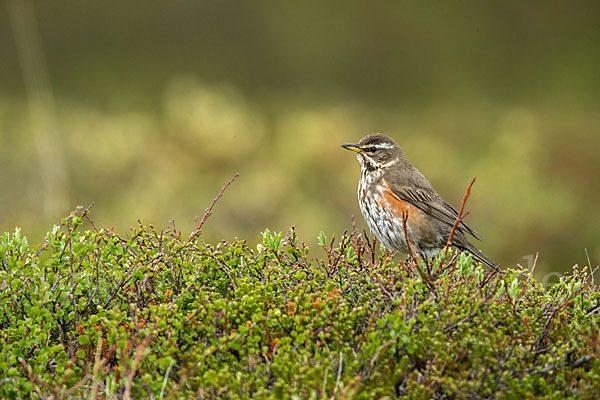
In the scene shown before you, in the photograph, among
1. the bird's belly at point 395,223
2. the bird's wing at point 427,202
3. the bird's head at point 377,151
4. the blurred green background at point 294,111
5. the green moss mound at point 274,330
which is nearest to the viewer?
the green moss mound at point 274,330

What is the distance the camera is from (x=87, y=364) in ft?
11.0

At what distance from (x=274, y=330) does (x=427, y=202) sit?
2473mm

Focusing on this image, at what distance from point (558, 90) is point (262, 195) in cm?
722

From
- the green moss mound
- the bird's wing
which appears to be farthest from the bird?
the green moss mound

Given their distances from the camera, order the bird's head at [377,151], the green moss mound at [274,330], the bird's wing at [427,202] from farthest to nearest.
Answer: the bird's head at [377,151]
the bird's wing at [427,202]
the green moss mound at [274,330]

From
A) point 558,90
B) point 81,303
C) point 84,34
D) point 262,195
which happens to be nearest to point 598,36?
point 558,90

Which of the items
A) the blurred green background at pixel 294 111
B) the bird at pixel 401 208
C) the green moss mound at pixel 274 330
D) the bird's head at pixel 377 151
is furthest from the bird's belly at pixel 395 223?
the blurred green background at pixel 294 111

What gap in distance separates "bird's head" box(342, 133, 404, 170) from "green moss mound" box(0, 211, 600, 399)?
6.65 feet

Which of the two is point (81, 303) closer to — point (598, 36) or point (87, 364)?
point (87, 364)

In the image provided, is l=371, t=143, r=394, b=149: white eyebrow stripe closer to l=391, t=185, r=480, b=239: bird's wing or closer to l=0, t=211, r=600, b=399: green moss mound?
l=391, t=185, r=480, b=239: bird's wing

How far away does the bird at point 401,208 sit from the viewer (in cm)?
540

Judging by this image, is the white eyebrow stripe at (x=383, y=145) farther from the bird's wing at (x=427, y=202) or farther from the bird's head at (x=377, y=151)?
the bird's wing at (x=427, y=202)

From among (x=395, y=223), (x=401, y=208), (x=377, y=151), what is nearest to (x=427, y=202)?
(x=401, y=208)

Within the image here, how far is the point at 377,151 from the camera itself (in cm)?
593
